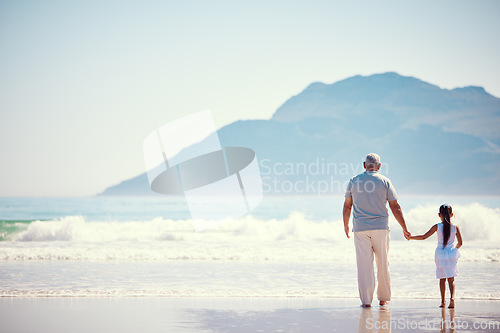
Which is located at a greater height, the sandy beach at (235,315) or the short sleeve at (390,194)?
the short sleeve at (390,194)

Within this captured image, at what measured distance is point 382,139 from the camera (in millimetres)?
140750

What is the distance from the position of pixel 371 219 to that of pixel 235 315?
6.50ft

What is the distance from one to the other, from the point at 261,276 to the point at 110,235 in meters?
15.8

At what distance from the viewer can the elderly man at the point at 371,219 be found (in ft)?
20.2

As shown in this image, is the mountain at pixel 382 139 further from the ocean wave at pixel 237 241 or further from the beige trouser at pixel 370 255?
the beige trouser at pixel 370 255

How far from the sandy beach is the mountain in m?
107

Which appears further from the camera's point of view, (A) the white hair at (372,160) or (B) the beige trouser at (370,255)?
(A) the white hair at (372,160)

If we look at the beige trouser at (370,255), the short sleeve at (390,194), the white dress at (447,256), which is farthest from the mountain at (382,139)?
the short sleeve at (390,194)

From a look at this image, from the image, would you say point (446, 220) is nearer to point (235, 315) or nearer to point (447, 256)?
point (447, 256)

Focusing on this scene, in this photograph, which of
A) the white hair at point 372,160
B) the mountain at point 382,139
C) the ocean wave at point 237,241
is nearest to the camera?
the white hair at point 372,160

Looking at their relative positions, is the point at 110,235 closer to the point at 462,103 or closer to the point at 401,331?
the point at 401,331

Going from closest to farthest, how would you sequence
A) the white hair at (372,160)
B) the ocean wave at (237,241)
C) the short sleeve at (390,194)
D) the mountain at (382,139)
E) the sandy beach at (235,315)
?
1. the sandy beach at (235,315)
2. the short sleeve at (390,194)
3. the white hair at (372,160)
4. the ocean wave at (237,241)
5. the mountain at (382,139)

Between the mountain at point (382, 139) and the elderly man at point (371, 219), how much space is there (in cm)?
10748

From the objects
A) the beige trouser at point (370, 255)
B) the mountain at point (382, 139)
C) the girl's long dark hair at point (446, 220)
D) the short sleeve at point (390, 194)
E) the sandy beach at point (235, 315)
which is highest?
the mountain at point (382, 139)
